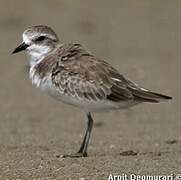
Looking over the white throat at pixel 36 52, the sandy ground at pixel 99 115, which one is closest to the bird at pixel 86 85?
the white throat at pixel 36 52

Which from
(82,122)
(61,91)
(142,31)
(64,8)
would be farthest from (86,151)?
(64,8)

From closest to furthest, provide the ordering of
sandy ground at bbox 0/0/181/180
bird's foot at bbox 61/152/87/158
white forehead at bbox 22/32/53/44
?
sandy ground at bbox 0/0/181/180
bird's foot at bbox 61/152/87/158
white forehead at bbox 22/32/53/44

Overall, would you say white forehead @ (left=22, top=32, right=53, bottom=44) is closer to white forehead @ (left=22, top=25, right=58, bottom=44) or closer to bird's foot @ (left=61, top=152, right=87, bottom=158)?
white forehead @ (left=22, top=25, right=58, bottom=44)

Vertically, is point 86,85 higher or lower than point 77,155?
higher

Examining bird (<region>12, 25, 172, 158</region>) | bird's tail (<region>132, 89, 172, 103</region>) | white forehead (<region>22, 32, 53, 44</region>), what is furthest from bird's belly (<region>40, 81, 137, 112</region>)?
white forehead (<region>22, 32, 53, 44</region>)

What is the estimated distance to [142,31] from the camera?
55.2ft

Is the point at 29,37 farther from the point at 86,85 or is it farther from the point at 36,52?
the point at 86,85

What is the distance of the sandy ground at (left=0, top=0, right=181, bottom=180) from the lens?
8117 millimetres

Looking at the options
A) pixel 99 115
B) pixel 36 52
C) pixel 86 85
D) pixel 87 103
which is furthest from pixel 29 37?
pixel 99 115

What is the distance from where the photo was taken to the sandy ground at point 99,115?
8117 millimetres

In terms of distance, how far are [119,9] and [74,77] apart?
10006 millimetres

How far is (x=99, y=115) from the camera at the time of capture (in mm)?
11797

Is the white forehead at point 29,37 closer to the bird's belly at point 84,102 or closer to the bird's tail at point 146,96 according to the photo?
the bird's belly at point 84,102

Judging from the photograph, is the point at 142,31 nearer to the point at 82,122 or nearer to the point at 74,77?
the point at 82,122
